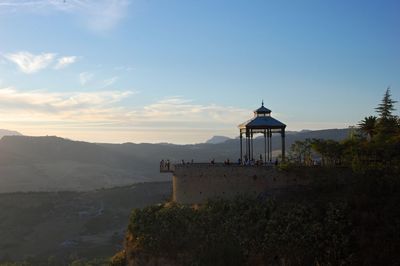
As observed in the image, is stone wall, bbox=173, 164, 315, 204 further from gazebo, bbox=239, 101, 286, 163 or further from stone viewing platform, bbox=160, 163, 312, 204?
gazebo, bbox=239, 101, 286, 163

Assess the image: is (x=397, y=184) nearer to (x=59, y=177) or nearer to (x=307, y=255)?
→ (x=307, y=255)

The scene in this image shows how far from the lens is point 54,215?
85375 millimetres

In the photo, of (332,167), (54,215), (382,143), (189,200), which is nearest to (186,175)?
(189,200)

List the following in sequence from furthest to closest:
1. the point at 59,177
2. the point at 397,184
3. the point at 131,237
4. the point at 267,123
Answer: the point at 59,177, the point at 267,123, the point at 131,237, the point at 397,184

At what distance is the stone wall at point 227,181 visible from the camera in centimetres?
2872

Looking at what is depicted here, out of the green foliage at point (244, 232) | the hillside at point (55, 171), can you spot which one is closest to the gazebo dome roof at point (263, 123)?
the green foliage at point (244, 232)

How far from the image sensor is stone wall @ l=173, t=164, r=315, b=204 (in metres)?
28.7

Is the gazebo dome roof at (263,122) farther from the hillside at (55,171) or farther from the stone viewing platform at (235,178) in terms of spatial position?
the hillside at (55,171)

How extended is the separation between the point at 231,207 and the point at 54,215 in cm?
6370

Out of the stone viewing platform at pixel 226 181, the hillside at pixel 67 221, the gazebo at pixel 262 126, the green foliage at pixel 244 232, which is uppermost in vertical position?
the gazebo at pixel 262 126

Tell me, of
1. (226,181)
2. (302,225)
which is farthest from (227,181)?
(302,225)

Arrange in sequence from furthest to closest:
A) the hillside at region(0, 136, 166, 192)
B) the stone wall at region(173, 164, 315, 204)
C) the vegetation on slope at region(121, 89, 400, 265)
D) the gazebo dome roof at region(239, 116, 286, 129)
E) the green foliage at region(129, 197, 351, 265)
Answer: the hillside at region(0, 136, 166, 192) < the gazebo dome roof at region(239, 116, 286, 129) < the stone wall at region(173, 164, 315, 204) < the green foliage at region(129, 197, 351, 265) < the vegetation on slope at region(121, 89, 400, 265)

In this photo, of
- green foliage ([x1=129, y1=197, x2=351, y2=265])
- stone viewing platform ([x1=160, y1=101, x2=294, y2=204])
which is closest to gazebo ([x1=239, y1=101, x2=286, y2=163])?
stone viewing platform ([x1=160, y1=101, x2=294, y2=204])

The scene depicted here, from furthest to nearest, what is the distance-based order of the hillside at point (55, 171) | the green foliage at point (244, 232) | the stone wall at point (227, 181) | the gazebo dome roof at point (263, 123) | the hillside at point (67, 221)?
1. the hillside at point (55, 171)
2. the hillside at point (67, 221)
3. the gazebo dome roof at point (263, 123)
4. the stone wall at point (227, 181)
5. the green foliage at point (244, 232)
